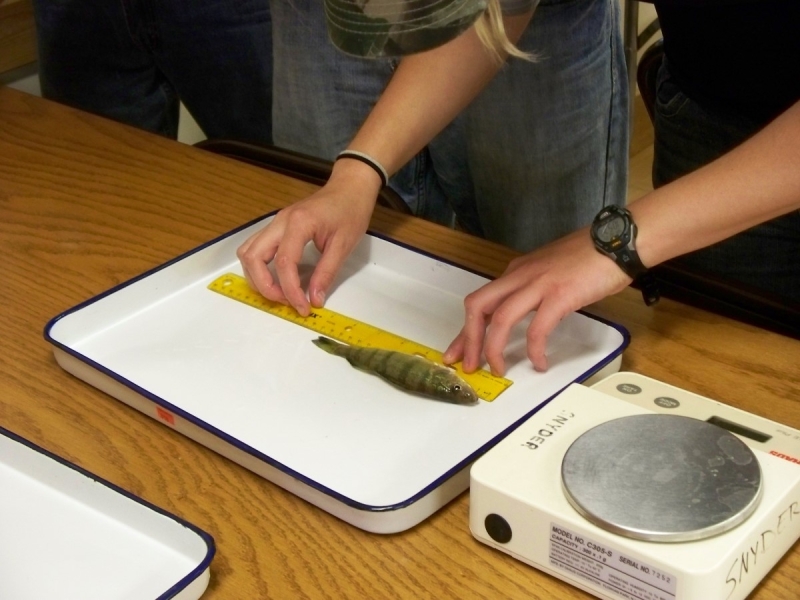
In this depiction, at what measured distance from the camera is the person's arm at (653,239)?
807 mm

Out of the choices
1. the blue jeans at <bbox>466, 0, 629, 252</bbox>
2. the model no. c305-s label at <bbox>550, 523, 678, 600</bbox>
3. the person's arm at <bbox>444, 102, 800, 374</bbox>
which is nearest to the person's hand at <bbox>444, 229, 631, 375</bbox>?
the person's arm at <bbox>444, 102, 800, 374</bbox>

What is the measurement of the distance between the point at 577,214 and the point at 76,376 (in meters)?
0.76

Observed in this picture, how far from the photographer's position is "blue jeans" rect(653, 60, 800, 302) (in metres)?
1.18

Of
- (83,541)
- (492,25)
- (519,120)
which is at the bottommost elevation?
(83,541)

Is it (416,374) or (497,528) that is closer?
(497,528)

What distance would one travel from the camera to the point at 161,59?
6.01ft

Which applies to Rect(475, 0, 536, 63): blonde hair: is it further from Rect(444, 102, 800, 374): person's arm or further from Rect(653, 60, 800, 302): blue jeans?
Rect(653, 60, 800, 302): blue jeans

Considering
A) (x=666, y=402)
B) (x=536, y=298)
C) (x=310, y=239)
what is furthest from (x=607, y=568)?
(x=310, y=239)

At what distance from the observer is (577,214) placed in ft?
4.60

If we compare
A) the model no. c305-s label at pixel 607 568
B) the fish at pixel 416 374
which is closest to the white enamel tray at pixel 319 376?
the fish at pixel 416 374

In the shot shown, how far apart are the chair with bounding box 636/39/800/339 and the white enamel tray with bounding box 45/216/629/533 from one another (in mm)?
127

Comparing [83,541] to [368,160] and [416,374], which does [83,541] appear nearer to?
[416,374]

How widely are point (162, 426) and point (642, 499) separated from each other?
0.43 meters

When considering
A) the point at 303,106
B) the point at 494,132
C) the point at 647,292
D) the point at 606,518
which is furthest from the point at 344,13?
the point at 303,106
